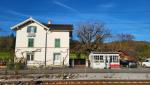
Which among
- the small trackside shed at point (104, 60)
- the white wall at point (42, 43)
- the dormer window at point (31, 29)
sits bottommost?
the small trackside shed at point (104, 60)

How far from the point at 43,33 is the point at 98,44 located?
20.6m

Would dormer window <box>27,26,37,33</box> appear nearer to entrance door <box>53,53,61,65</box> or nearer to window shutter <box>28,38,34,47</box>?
window shutter <box>28,38,34,47</box>

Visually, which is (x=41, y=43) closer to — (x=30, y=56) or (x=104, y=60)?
(x=30, y=56)

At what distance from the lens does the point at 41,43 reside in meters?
50.2

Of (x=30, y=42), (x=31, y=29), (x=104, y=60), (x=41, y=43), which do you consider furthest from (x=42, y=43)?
(x=104, y=60)

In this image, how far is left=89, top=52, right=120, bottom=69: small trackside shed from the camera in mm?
48562

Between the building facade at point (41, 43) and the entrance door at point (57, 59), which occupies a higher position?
the building facade at point (41, 43)

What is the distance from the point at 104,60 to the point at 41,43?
36.7 ft

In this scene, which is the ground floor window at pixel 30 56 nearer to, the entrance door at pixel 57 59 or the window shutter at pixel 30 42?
the window shutter at pixel 30 42

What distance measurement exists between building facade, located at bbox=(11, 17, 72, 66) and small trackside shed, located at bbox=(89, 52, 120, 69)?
15.3 feet

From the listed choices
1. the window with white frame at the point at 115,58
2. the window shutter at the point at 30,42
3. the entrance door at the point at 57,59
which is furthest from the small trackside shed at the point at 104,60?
the window shutter at the point at 30,42

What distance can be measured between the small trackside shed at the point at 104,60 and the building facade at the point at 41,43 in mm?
4654

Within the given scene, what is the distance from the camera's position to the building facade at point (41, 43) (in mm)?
49469

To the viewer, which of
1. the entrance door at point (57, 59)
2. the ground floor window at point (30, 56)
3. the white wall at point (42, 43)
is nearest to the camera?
the ground floor window at point (30, 56)
